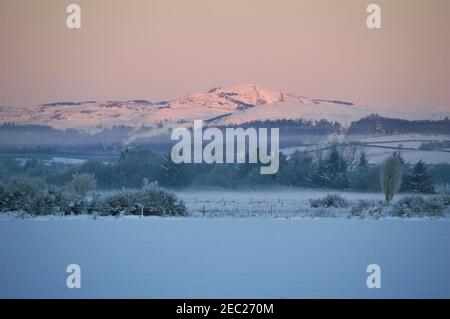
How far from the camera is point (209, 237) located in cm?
1623

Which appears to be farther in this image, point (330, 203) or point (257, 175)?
point (257, 175)

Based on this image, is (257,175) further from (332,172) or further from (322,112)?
(322,112)

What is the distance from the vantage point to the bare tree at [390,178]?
32.9 meters

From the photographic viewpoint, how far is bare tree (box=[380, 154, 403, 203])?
32.9 meters

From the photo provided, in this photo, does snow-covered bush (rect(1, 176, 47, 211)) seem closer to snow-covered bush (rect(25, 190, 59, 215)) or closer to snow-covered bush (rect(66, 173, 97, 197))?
snow-covered bush (rect(25, 190, 59, 215))

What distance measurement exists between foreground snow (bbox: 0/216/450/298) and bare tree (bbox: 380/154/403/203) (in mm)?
13594

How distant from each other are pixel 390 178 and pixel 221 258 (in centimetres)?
2169

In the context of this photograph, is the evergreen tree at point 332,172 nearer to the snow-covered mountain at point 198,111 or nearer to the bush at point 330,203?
the snow-covered mountain at point 198,111

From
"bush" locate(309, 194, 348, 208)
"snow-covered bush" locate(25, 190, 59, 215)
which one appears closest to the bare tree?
"bush" locate(309, 194, 348, 208)

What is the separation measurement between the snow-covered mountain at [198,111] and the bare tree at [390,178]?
4.08m

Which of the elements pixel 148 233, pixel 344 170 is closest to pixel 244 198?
pixel 344 170

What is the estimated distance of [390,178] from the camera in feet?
110

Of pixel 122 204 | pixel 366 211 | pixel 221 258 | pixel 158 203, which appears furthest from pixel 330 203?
pixel 221 258

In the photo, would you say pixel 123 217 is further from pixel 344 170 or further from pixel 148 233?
pixel 344 170
